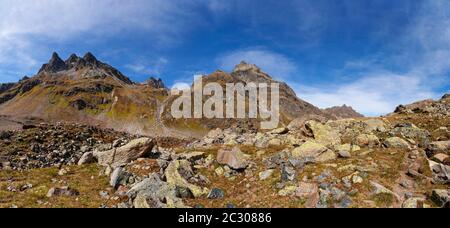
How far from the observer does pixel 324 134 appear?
39.8 meters

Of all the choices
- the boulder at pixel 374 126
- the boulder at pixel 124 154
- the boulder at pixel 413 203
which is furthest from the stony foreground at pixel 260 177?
the boulder at pixel 374 126

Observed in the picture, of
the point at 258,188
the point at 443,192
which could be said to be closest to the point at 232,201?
the point at 258,188

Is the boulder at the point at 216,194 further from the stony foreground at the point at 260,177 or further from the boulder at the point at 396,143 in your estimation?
the boulder at the point at 396,143

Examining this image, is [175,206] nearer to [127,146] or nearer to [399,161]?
[127,146]

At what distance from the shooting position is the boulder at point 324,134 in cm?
3767

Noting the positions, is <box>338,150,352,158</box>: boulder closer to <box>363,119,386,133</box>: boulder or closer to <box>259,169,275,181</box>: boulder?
<box>259,169,275,181</box>: boulder

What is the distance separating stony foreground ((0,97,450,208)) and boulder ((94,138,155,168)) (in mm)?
101

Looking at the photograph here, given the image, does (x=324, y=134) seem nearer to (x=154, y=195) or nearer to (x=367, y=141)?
(x=367, y=141)

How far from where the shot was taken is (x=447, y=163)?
86.7ft

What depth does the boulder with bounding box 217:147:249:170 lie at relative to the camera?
105 ft

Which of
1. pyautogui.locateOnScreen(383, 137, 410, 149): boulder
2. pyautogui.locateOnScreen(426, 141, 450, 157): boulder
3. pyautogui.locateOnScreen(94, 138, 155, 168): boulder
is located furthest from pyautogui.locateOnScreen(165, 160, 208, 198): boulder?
pyautogui.locateOnScreen(426, 141, 450, 157): boulder

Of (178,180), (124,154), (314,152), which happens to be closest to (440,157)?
(314,152)

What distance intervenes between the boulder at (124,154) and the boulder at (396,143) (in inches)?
983

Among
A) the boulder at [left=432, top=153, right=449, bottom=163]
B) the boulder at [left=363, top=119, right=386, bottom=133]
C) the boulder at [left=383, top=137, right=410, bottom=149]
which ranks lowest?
the boulder at [left=432, top=153, right=449, bottom=163]
